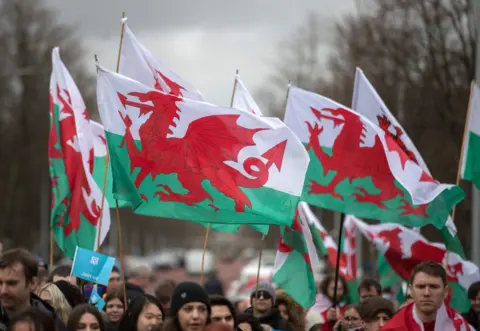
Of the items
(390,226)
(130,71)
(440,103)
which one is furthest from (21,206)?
(130,71)

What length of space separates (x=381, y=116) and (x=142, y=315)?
5.24 meters

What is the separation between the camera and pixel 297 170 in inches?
465

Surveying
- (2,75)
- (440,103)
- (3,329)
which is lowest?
(3,329)

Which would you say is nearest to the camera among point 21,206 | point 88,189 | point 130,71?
point 130,71

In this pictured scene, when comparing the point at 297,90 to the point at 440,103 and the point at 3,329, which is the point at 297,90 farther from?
the point at 440,103

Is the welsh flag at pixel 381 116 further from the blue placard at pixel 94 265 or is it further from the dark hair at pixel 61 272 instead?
the blue placard at pixel 94 265

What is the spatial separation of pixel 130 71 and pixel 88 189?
159 cm

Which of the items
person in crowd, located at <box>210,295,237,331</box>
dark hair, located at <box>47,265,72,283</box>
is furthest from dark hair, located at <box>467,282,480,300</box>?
person in crowd, located at <box>210,295,237,331</box>

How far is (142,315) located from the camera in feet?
33.8

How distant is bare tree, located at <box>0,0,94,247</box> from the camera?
188 feet

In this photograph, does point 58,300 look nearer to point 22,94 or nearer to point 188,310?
point 188,310

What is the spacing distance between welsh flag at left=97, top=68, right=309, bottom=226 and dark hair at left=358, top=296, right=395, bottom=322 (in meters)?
1.01

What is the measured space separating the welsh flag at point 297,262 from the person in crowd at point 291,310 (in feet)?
1.70

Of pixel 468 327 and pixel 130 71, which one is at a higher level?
pixel 130 71
